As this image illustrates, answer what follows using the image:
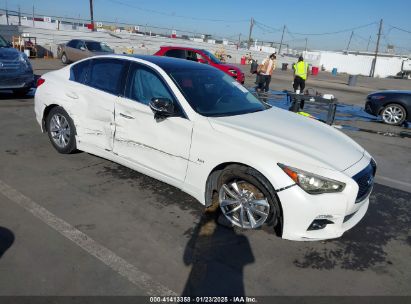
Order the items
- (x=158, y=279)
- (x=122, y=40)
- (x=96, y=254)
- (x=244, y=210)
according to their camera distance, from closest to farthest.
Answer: (x=158, y=279) → (x=96, y=254) → (x=244, y=210) → (x=122, y=40)

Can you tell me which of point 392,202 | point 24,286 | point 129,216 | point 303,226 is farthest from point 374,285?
point 24,286

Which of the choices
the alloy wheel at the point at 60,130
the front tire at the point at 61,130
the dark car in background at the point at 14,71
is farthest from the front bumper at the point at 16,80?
the alloy wheel at the point at 60,130

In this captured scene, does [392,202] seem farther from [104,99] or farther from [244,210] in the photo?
[104,99]

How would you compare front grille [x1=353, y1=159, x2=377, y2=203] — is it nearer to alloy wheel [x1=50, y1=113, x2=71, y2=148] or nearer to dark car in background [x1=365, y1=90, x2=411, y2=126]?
alloy wheel [x1=50, y1=113, x2=71, y2=148]

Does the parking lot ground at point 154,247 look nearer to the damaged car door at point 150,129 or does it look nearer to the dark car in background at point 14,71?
the damaged car door at point 150,129

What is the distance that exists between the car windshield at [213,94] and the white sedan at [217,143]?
0.02 metres

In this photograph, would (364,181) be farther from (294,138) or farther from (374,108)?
(374,108)

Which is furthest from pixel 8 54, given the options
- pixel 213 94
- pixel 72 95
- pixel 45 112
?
pixel 213 94

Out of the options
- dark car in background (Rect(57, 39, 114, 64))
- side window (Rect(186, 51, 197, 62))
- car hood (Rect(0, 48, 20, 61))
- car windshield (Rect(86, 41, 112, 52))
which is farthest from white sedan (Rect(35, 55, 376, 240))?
car windshield (Rect(86, 41, 112, 52))

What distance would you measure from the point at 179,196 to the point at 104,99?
1567 millimetres

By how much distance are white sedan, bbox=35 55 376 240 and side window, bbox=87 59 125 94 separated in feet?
0.05

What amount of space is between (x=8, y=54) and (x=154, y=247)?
7739 mm

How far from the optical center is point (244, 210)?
11.9ft

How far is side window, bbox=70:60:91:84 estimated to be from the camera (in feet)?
16.6
